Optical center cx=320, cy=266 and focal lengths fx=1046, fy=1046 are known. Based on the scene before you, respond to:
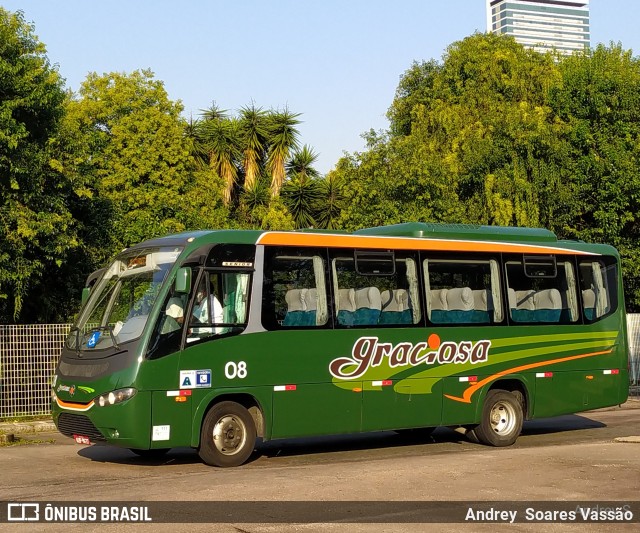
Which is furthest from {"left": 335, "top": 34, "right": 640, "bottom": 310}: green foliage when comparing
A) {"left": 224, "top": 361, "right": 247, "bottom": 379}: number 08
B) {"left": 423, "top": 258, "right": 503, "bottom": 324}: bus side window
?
{"left": 224, "top": 361, "right": 247, "bottom": 379}: number 08

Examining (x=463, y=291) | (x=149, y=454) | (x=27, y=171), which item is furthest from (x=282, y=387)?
(x=27, y=171)

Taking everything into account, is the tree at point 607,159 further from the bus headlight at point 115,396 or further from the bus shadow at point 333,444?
the bus headlight at point 115,396

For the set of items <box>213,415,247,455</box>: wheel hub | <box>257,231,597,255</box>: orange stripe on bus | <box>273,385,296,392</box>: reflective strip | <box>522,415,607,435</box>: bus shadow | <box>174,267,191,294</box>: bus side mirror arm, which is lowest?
<box>522,415,607,435</box>: bus shadow

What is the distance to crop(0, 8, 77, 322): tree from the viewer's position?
2259 cm

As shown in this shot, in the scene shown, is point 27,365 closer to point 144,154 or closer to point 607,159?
point 607,159

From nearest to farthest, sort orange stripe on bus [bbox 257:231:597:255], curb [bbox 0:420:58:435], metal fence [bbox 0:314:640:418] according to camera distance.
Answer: orange stripe on bus [bbox 257:231:597:255]
curb [bbox 0:420:58:435]
metal fence [bbox 0:314:640:418]

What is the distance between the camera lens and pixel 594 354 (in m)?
17.9

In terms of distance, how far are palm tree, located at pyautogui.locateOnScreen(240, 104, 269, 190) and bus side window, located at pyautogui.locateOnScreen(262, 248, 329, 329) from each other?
3598cm

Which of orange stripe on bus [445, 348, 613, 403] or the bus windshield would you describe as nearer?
the bus windshield

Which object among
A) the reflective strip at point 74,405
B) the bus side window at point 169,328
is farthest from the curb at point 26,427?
the bus side window at point 169,328

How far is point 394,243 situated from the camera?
15.7 metres

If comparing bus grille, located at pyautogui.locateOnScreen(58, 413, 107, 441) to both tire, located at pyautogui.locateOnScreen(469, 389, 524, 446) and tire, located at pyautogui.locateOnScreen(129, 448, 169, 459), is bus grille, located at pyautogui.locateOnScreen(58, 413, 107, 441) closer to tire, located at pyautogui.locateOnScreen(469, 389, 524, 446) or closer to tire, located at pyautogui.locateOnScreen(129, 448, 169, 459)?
tire, located at pyautogui.locateOnScreen(129, 448, 169, 459)

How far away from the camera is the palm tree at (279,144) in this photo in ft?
165

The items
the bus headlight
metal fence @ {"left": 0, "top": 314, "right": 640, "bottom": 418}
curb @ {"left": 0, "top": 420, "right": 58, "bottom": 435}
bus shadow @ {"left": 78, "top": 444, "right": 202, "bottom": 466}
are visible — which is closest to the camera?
the bus headlight
